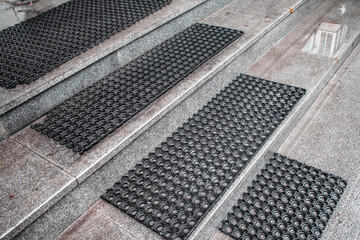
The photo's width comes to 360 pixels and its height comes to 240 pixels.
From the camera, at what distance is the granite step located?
7.08ft

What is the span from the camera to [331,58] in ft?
12.0

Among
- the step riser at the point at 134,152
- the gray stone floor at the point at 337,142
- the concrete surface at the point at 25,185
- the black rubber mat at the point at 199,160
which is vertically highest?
the concrete surface at the point at 25,185

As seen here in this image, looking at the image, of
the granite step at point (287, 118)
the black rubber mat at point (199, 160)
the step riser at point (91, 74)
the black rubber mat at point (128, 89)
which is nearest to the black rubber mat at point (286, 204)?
the granite step at point (287, 118)

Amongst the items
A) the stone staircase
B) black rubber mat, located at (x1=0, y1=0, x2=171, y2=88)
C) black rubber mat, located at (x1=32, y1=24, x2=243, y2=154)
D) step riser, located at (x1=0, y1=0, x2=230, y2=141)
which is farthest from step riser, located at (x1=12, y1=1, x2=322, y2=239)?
black rubber mat, located at (x1=0, y1=0, x2=171, y2=88)

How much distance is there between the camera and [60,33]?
3.52 meters

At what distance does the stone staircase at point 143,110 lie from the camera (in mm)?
2107

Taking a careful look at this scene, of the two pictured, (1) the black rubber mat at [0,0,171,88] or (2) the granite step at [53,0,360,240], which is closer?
(2) the granite step at [53,0,360,240]

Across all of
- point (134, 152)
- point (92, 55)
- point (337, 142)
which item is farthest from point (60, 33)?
point (337, 142)

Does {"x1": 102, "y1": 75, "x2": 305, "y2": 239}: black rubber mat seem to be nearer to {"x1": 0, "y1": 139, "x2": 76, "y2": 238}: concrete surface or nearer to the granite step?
the granite step

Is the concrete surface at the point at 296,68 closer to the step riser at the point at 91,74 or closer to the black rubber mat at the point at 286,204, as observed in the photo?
the black rubber mat at the point at 286,204

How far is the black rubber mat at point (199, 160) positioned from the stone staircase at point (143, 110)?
69 millimetres

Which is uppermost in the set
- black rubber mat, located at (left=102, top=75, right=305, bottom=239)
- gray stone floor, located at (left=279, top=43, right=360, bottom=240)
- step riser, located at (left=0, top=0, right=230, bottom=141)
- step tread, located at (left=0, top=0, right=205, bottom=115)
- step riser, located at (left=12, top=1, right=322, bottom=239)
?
step tread, located at (left=0, top=0, right=205, bottom=115)

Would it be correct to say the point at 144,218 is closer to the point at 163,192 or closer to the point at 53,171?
the point at 163,192

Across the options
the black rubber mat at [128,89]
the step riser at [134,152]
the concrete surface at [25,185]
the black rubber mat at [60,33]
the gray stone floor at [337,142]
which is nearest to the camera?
the concrete surface at [25,185]
